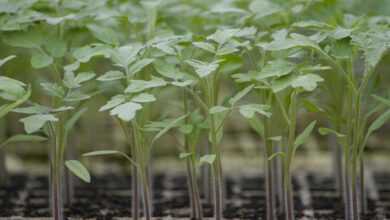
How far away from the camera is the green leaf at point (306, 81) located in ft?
4.53

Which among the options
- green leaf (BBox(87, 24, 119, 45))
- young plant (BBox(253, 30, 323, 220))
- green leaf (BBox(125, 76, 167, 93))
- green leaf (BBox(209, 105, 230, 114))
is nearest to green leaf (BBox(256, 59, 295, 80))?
young plant (BBox(253, 30, 323, 220))

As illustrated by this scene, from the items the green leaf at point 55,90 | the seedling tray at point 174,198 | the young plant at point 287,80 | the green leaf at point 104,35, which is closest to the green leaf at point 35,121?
the green leaf at point 55,90

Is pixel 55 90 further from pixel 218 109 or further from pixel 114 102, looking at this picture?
pixel 218 109

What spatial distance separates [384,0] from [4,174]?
1524mm

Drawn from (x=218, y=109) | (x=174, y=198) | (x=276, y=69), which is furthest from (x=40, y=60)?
(x=174, y=198)

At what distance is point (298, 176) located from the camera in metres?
2.78

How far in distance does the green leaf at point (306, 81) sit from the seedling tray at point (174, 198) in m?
0.65

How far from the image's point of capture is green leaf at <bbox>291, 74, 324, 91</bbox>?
138cm

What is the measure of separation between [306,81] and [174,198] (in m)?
1.03

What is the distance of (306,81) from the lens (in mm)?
1399

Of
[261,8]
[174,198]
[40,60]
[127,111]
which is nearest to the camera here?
[127,111]

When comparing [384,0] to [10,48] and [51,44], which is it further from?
[10,48]

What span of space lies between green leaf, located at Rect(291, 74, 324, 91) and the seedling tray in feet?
2.12

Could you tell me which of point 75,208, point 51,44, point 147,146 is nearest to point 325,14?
point 147,146
